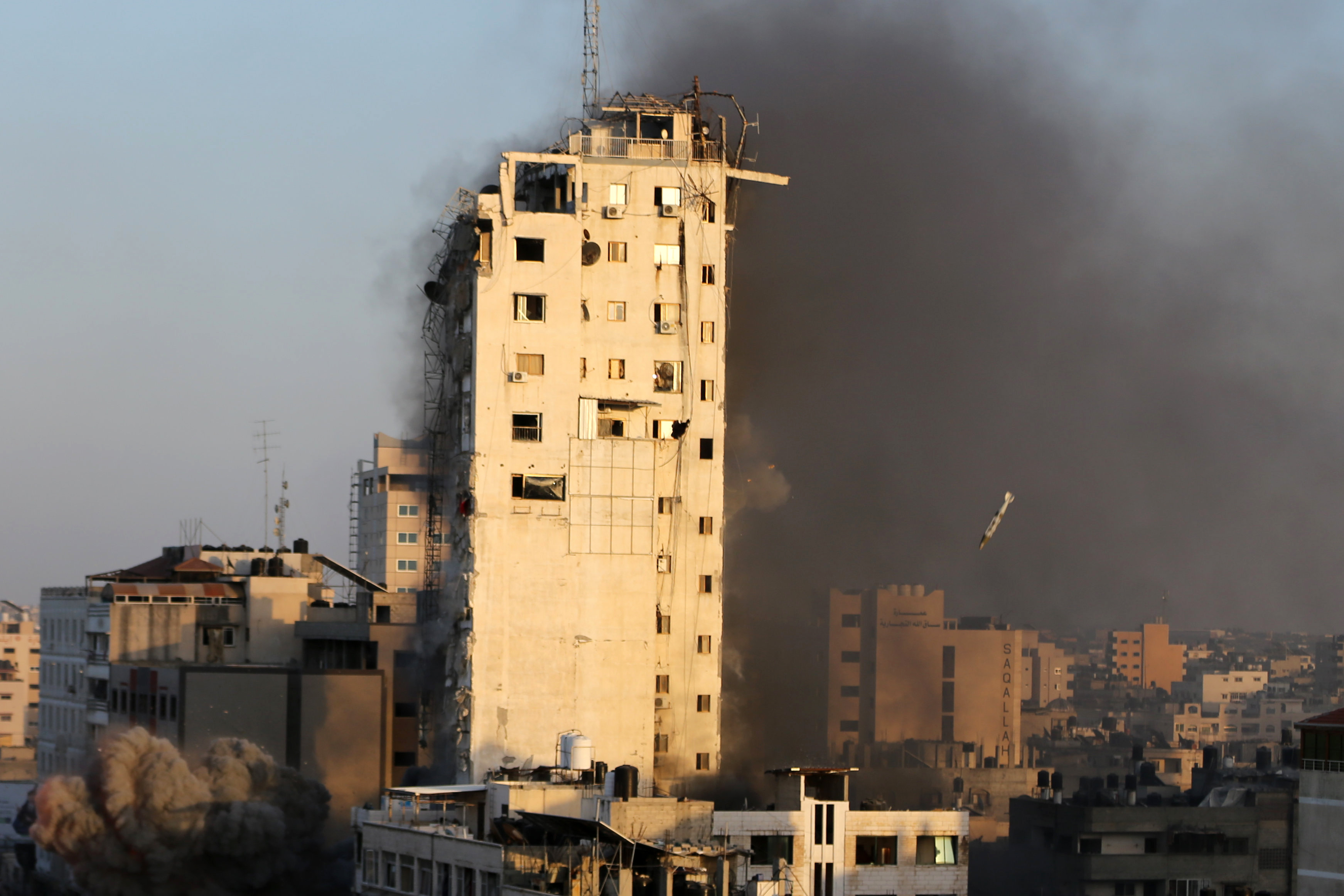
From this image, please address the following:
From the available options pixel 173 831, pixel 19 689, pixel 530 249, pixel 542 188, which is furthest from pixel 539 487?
pixel 19 689

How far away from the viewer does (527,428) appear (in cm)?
7019

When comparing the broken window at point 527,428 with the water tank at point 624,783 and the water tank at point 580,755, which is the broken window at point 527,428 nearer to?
the water tank at point 580,755

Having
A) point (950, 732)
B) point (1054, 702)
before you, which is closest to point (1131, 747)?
point (950, 732)

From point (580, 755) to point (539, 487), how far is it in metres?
13.5

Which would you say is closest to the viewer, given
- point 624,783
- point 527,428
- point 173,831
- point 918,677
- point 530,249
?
point 624,783

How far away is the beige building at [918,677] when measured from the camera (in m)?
124

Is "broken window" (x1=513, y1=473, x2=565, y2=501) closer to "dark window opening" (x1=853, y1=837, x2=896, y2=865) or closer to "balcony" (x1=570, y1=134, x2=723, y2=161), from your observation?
"balcony" (x1=570, y1=134, x2=723, y2=161)

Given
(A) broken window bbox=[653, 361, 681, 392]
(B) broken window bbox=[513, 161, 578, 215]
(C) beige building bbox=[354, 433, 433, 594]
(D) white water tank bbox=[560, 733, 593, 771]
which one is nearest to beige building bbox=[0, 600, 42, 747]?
(C) beige building bbox=[354, 433, 433, 594]

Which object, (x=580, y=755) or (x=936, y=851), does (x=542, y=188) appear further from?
(x=936, y=851)

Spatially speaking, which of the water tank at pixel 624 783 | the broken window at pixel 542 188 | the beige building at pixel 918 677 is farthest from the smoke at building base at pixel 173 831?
the beige building at pixel 918 677

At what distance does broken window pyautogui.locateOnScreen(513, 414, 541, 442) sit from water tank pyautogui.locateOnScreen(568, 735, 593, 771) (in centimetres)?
1366

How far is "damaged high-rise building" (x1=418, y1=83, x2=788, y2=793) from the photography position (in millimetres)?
69500

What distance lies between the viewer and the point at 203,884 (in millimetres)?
59375

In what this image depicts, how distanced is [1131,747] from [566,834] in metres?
87.5
